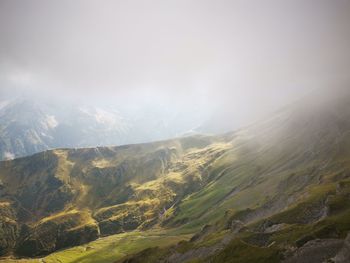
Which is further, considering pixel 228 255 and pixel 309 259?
pixel 228 255

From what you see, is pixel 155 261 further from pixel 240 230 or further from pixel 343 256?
pixel 343 256

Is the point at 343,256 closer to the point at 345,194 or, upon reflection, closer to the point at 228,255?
the point at 228,255

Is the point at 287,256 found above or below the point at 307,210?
above

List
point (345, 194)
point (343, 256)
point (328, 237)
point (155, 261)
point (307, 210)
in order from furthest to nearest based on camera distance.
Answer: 1. point (155, 261)
2. point (307, 210)
3. point (345, 194)
4. point (328, 237)
5. point (343, 256)

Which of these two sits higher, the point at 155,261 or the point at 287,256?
the point at 287,256

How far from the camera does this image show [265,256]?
69000 millimetres

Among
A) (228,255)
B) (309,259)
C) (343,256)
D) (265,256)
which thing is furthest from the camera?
(228,255)

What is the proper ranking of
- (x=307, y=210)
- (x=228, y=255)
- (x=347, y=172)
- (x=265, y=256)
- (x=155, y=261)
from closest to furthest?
(x=265, y=256) → (x=228, y=255) → (x=307, y=210) → (x=155, y=261) → (x=347, y=172)

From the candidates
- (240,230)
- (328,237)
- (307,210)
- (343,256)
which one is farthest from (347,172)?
(343,256)

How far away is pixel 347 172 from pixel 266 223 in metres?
73.1

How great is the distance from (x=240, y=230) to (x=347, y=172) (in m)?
78.1

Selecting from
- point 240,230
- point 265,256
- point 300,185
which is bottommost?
point 300,185

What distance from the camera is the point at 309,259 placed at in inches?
2372

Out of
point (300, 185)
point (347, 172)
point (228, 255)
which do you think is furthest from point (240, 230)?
point (300, 185)
